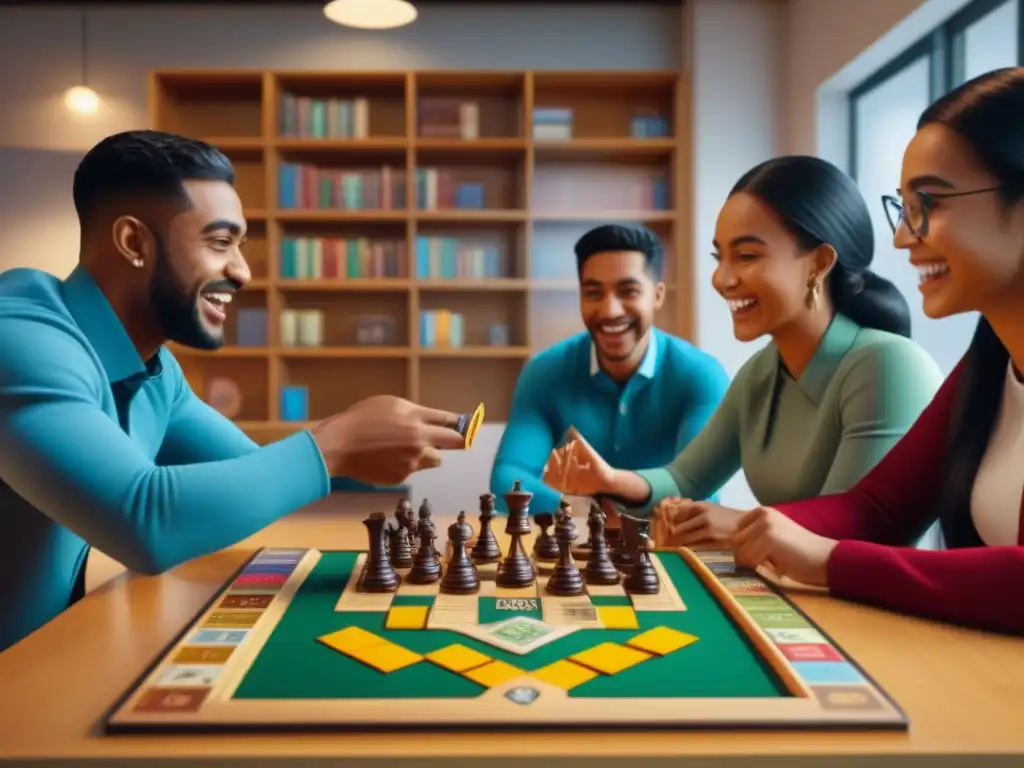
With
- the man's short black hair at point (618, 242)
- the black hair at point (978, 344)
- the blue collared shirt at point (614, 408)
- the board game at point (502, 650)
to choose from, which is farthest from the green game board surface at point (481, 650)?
the man's short black hair at point (618, 242)

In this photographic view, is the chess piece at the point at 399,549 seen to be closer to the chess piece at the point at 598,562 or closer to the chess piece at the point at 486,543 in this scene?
the chess piece at the point at 486,543

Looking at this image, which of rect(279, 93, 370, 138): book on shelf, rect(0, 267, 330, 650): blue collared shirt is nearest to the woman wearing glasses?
rect(0, 267, 330, 650): blue collared shirt

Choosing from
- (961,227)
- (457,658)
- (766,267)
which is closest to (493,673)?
(457,658)

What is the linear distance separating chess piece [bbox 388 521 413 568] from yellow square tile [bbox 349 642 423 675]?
401 millimetres

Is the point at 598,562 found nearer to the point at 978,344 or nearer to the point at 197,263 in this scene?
the point at 978,344

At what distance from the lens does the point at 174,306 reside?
154 centimetres

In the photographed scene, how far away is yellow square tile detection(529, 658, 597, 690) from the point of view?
0.93m

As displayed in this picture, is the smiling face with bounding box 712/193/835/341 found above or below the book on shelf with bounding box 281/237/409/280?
below

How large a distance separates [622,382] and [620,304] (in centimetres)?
22

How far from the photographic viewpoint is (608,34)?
5.20m

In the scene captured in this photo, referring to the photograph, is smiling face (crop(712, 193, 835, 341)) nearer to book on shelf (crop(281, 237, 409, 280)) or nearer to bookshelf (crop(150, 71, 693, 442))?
bookshelf (crop(150, 71, 693, 442))

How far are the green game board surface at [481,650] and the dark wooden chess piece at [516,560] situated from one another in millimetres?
82

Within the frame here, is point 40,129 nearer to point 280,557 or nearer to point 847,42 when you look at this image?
point 847,42

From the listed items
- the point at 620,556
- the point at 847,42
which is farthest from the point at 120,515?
the point at 847,42
